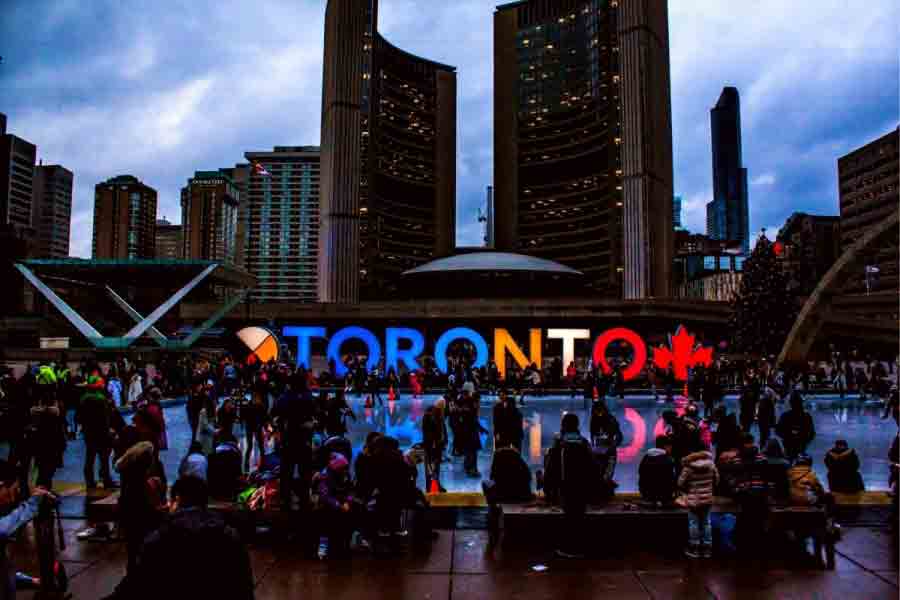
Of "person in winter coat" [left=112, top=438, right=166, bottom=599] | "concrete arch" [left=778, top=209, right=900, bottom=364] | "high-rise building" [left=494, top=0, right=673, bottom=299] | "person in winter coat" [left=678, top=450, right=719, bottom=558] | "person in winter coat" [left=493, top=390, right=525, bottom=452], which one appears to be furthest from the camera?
"high-rise building" [left=494, top=0, right=673, bottom=299]

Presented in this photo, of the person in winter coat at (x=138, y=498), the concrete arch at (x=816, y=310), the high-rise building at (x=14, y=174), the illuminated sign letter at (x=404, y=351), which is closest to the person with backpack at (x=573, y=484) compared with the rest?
the person in winter coat at (x=138, y=498)

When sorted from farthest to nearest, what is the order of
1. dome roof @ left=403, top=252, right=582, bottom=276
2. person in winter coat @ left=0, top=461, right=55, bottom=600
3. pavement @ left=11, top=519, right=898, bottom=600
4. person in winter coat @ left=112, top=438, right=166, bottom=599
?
dome roof @ left=403, top=252, right=582, bottom=276 → pavement @ left=11, top=519, right=898, bottom=600 → person in winter coat @ left=112, top=438, right=166, bottom=599 → person in winter coat @ left=0, top=461, right=55, bottom=600

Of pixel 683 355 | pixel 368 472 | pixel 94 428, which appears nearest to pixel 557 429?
pixel 368 472

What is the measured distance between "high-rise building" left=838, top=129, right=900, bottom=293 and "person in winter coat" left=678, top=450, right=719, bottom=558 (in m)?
138

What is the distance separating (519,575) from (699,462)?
2.44m

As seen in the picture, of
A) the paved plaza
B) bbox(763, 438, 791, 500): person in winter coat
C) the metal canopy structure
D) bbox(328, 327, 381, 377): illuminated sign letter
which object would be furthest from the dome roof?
bbox(763, 438, 791, 500): person in winter coat

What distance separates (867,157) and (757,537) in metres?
161

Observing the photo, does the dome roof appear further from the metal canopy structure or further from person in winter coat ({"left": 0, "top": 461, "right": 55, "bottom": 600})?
person in winter coat ({"left": 0, "top": 461, "right": 55, "bottom": 600})

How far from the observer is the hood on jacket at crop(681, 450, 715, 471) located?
698 centimetres

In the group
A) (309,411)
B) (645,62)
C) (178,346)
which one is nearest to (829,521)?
(309,411)

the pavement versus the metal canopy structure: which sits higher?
the metal canopy structure

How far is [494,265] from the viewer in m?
77.0

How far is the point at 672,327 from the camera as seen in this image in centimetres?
6134

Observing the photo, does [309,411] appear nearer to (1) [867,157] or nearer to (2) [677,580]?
(2) [677,580]
